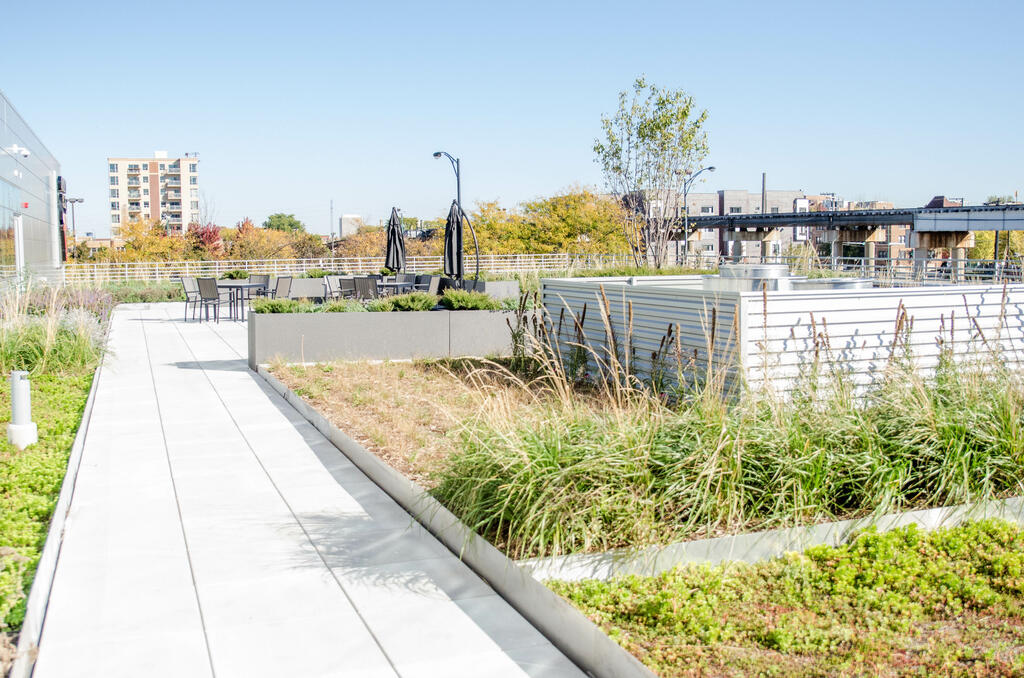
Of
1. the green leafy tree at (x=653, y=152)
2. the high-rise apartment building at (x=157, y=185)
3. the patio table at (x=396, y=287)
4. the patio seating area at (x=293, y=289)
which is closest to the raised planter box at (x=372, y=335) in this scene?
the patio seating area at (x=293, y=289)

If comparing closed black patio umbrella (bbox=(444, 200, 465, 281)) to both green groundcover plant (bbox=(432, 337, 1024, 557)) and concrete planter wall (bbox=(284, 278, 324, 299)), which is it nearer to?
concrete planter wall (bbox=(284, 278, 324, 299))

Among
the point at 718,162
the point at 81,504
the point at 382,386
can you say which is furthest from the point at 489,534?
the point at 718,162

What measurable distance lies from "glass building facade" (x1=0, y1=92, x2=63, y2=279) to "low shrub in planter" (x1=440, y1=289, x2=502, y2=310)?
7.61 metres

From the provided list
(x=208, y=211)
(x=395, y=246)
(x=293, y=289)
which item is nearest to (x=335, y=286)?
(x=293, y=289)

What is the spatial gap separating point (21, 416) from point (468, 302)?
513cm

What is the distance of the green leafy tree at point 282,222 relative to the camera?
105m

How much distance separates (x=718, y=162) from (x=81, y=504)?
724 inches

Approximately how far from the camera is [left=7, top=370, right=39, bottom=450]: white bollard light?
5.44 metres

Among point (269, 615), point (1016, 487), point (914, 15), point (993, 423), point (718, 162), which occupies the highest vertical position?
point (914, 15)

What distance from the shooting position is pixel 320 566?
3607 millimetres

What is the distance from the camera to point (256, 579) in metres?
3.46

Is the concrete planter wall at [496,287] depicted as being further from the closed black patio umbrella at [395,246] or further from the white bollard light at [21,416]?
the white bollard light at [21,416]

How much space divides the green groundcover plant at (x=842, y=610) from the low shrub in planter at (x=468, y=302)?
665cm

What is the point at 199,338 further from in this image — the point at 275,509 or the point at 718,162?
the point at 718,162
